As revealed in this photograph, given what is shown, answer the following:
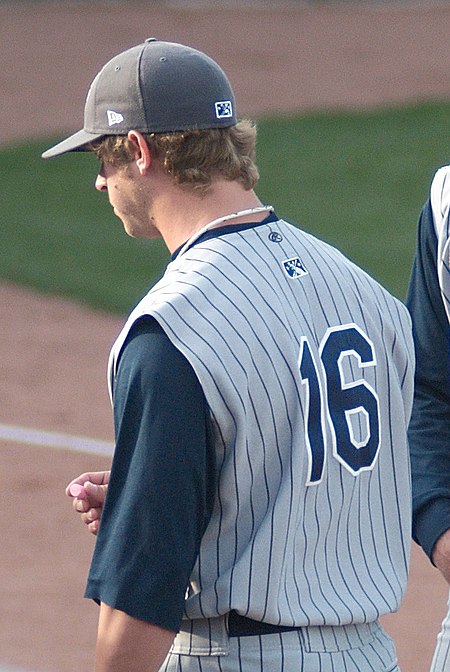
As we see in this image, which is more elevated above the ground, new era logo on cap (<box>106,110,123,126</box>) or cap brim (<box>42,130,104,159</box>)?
new era logo on cap (<box>106,110,123,126</box>)

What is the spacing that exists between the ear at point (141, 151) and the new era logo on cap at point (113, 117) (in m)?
0.04

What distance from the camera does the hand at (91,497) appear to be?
223 cm

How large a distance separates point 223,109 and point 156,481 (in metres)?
0.66

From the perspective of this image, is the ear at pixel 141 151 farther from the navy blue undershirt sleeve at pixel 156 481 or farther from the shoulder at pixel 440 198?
the shoulder at pixel 440 198

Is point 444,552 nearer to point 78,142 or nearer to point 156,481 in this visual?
point 156,481

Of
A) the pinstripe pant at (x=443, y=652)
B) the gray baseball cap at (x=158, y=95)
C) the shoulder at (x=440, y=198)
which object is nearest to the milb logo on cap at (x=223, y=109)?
the gray baseball cap at (x=158, y=95)

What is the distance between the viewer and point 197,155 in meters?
2.14

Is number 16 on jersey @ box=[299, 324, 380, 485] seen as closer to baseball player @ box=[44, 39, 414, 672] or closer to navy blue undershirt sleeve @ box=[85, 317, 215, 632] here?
baseball player @ box=[44, 39, 414, 672]

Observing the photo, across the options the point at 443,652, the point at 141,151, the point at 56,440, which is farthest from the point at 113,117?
the point at 56,440

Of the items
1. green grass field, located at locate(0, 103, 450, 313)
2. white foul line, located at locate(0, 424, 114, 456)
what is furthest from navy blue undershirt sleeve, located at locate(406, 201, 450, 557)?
green grass field, located at locate(0, 103, 450, 313)

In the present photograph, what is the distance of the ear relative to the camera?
2146 millimetres

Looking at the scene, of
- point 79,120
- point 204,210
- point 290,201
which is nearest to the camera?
point 204,210

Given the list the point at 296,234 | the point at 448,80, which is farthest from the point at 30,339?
the point at 448,80

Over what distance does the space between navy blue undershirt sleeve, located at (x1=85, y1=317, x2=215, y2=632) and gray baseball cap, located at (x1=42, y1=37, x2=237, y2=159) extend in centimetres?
37
